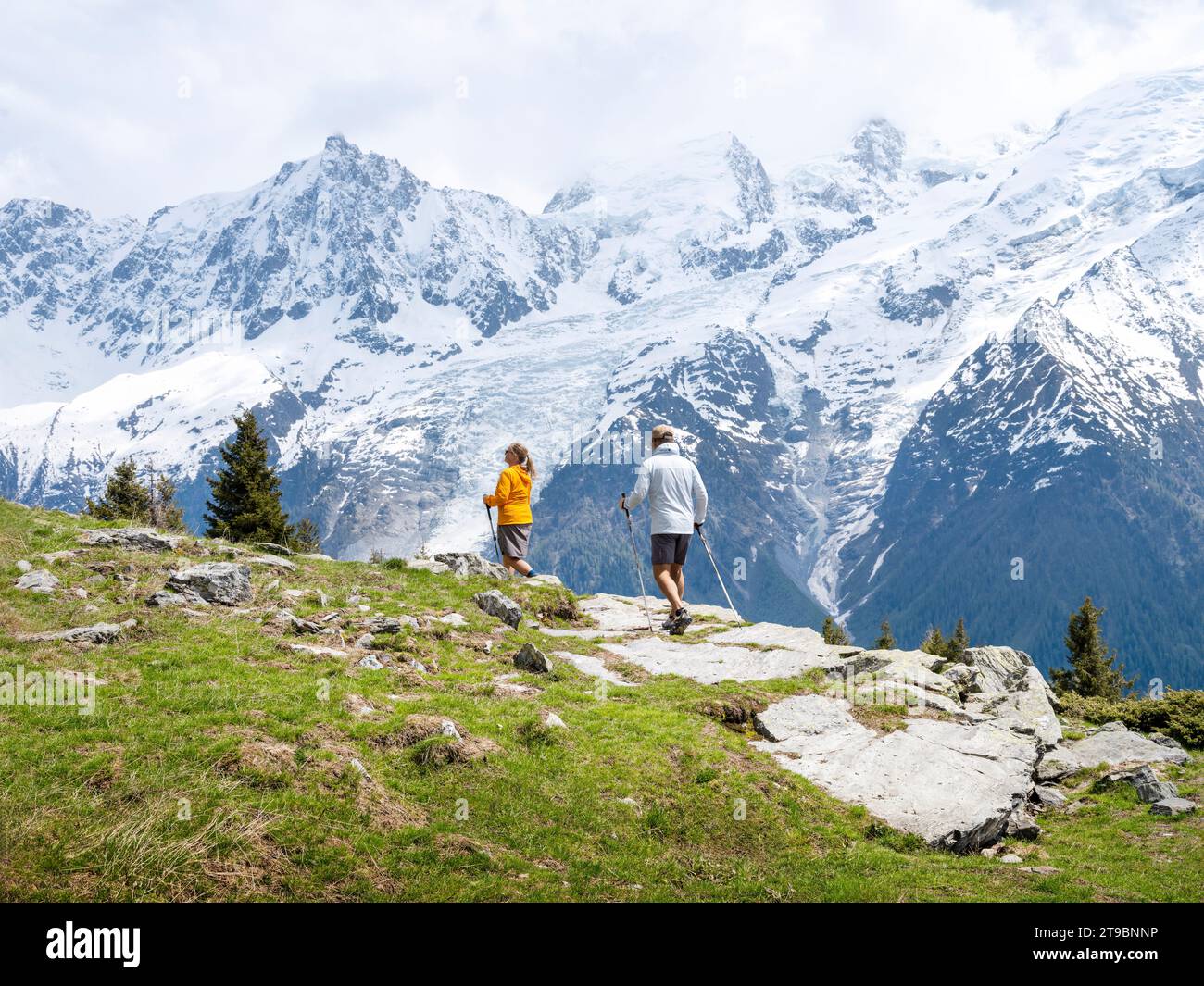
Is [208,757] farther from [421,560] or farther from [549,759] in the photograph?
[421,560]

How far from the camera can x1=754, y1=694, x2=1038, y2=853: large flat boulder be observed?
12367 millimetres

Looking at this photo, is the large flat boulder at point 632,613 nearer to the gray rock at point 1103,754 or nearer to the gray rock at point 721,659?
the gray rock at point 721,659

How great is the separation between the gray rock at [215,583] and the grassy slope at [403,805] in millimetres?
1557

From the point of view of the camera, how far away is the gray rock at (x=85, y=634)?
1345 cm

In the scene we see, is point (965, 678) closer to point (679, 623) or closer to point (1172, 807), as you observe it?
point (1172, 807)

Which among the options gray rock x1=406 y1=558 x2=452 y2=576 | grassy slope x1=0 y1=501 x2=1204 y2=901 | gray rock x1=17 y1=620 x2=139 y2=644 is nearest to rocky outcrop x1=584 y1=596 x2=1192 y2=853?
grassy slope x1=0 y1=501 x2=1204 y2=901

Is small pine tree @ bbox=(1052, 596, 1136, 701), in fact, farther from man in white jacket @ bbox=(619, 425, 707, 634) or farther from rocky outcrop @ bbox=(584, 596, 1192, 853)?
man in white jacket @ bbox=(619, 425, 707, 634)

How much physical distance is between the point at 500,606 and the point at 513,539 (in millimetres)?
4430

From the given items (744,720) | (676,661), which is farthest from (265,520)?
(744,720)

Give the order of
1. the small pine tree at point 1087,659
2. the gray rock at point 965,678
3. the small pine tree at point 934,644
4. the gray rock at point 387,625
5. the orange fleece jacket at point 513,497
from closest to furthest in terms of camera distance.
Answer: the gray rock at point 387,625 → the gray rock at point 965,678 → the orange fleece jacket at point 513,497 → the small pine tree at point 1087,659 → the small pine tree at point 934,644

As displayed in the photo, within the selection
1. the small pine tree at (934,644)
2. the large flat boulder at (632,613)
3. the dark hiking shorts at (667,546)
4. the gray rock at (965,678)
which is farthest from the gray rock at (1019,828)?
the small pine tree at (934,644)

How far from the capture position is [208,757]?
10.0 metres

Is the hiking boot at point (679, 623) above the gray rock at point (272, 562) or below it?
below

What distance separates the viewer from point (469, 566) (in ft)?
87.8
